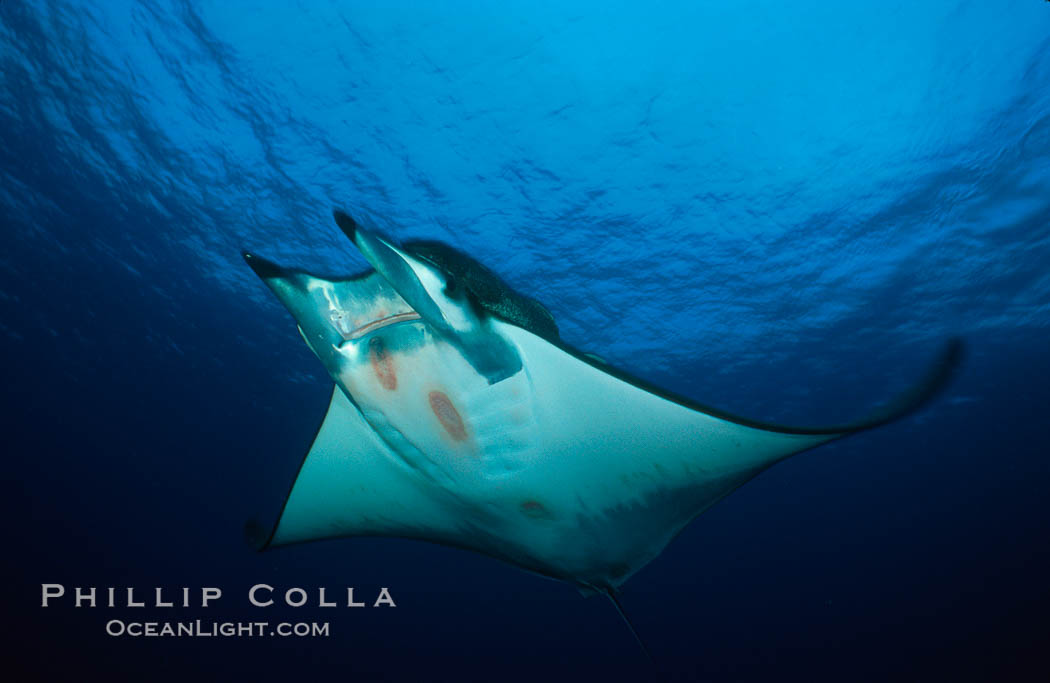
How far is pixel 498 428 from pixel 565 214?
7.91 m

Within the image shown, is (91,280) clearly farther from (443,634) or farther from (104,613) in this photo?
(443,634)

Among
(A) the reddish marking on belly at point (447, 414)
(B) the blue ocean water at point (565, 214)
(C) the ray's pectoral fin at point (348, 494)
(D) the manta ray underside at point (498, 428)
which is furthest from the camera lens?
(B) the blue ocean water at point (565, 214)

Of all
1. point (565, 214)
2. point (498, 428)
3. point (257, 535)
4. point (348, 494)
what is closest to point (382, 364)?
point (498, 428)

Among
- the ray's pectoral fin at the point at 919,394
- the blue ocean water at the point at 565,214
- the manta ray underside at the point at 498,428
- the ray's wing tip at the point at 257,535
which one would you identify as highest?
the blue ocean water at the point at 565,214

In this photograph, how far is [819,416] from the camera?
16438 millimetres

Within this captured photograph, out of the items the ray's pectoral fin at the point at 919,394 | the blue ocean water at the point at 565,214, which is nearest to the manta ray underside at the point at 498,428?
the ray's pectoral fin at the point at 919,394

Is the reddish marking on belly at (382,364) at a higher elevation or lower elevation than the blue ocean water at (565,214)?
lower

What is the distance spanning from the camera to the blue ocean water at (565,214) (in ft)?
23.3

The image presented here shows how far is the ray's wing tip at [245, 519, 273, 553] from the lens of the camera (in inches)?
121

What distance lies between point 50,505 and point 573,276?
31.2 meters

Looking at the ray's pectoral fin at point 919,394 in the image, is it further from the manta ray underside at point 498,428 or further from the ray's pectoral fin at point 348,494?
the ray's pectoral fin at point 348,494

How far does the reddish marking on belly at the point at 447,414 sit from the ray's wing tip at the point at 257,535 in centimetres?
158

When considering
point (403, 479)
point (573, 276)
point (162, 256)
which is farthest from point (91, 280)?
point (403, 479)

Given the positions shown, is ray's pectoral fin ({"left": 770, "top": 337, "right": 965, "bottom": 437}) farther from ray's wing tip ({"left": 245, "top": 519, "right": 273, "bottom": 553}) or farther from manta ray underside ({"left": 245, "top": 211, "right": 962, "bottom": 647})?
ray's wing tip ({"left": 245, "top": 519, "right": 273, "bottom": 553})
